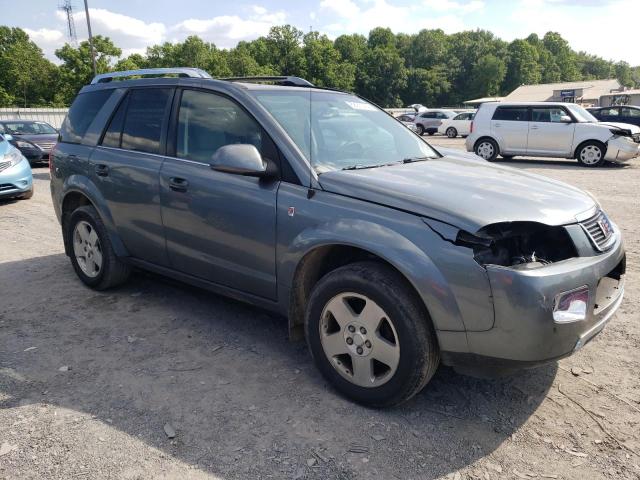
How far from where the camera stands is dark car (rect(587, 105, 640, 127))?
2122 cm

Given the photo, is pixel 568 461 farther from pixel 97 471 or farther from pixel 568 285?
pixel 97 471

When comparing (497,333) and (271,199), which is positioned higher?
(271,199)

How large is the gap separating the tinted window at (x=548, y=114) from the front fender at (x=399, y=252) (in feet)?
44.6

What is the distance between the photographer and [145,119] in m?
4.18

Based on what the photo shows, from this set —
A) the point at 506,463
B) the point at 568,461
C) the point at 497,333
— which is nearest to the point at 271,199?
the point at 497,333

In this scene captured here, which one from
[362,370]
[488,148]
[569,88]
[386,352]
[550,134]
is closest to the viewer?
[386,352]

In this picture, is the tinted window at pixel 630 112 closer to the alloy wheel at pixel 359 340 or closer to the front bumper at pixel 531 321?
the front bumper at pixel 531 321

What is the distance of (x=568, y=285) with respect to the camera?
2.49 metres

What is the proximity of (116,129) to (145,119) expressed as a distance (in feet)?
1.35

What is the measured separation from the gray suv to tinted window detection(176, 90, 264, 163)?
0.04ft

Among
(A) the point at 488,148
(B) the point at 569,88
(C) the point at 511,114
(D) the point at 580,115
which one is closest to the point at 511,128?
(C) the point at 511,114

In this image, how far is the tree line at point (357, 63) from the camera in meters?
48.3

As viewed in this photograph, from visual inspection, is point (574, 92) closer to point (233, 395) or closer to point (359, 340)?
point (359, 340)

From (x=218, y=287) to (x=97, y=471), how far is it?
1.46 metres
